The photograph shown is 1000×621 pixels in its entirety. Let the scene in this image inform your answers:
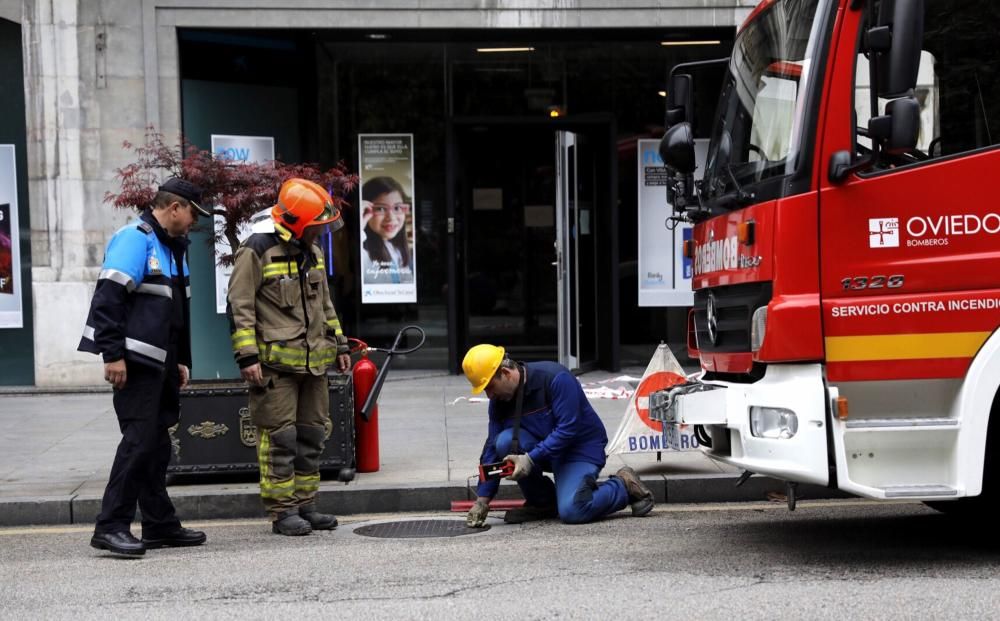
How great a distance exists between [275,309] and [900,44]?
3.64 metres

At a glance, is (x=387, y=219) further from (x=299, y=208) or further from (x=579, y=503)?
(x=579, y=503)

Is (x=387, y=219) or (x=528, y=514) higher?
(x=387, y=219)

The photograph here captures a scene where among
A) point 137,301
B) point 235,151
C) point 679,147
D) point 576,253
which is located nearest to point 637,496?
point 679,147

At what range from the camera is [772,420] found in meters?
5.83

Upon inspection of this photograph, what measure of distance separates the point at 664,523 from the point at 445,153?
7916 mm

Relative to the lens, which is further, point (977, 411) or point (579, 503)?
point (579, 503)

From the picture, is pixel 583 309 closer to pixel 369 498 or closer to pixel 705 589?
pixel 369 498

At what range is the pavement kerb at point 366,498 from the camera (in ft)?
25.5

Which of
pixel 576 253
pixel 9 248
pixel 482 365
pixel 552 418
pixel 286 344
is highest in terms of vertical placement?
pixel 9 248

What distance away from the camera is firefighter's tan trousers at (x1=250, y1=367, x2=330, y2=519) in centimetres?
709

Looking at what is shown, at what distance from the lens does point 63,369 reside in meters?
12.9

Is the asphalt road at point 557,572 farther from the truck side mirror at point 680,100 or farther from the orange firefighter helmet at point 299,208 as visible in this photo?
the truck side mirror at point 680,100

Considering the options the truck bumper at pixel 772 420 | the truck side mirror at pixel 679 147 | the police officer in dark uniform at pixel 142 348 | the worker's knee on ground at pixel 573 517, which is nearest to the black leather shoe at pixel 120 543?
the police officer in dark uniform at pixel 142 348

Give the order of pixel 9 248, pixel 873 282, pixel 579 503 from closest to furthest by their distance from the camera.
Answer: pixel 873 282 → pixel 579 503 → pixel 9 248
